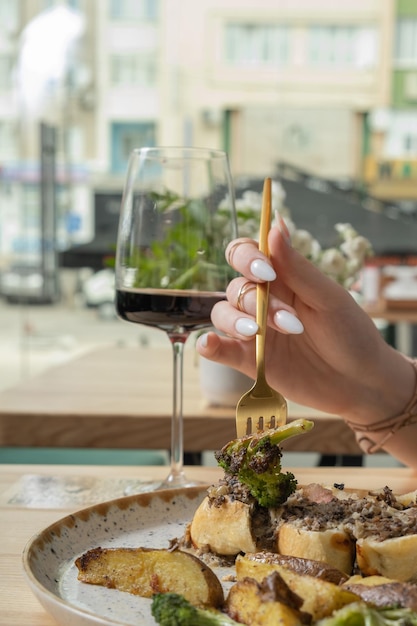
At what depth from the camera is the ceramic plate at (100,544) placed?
51 cm

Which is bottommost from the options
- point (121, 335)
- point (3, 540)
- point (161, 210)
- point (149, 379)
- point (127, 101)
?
point (121, 335)

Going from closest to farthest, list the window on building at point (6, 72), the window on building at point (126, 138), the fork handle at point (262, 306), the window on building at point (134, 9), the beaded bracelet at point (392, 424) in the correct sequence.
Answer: the fork handle at point (262, 306) < the beaded bracelet at point (392, 424) < the window on building at point (6, 72) < the window on building at point (126, 138) < the window on building at point (134, 9)

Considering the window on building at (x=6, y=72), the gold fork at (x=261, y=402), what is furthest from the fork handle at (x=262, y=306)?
the window on building at (x=6, y=72)

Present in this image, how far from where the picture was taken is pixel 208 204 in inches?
37.5

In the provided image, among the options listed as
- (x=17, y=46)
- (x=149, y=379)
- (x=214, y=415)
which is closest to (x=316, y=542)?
(x=214, y=415)

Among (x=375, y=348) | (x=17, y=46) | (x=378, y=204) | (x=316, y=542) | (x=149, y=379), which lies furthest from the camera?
(x=378, y=204)

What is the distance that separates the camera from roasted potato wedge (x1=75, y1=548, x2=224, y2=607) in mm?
528

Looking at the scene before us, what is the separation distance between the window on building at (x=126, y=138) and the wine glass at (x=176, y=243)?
4.69 m

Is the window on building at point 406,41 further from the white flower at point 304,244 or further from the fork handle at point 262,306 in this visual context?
the fork handle at point 262,306

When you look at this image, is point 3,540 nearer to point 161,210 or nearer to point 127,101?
point 161,210

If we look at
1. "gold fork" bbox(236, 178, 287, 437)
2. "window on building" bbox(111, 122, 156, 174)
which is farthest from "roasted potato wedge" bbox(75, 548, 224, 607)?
"window on building" bbox(111, 122, 156, 174)

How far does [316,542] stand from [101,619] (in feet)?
0.54

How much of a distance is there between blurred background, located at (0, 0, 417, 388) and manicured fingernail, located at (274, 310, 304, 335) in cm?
416

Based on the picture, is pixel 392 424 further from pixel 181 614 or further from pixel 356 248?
pixel 181 614
